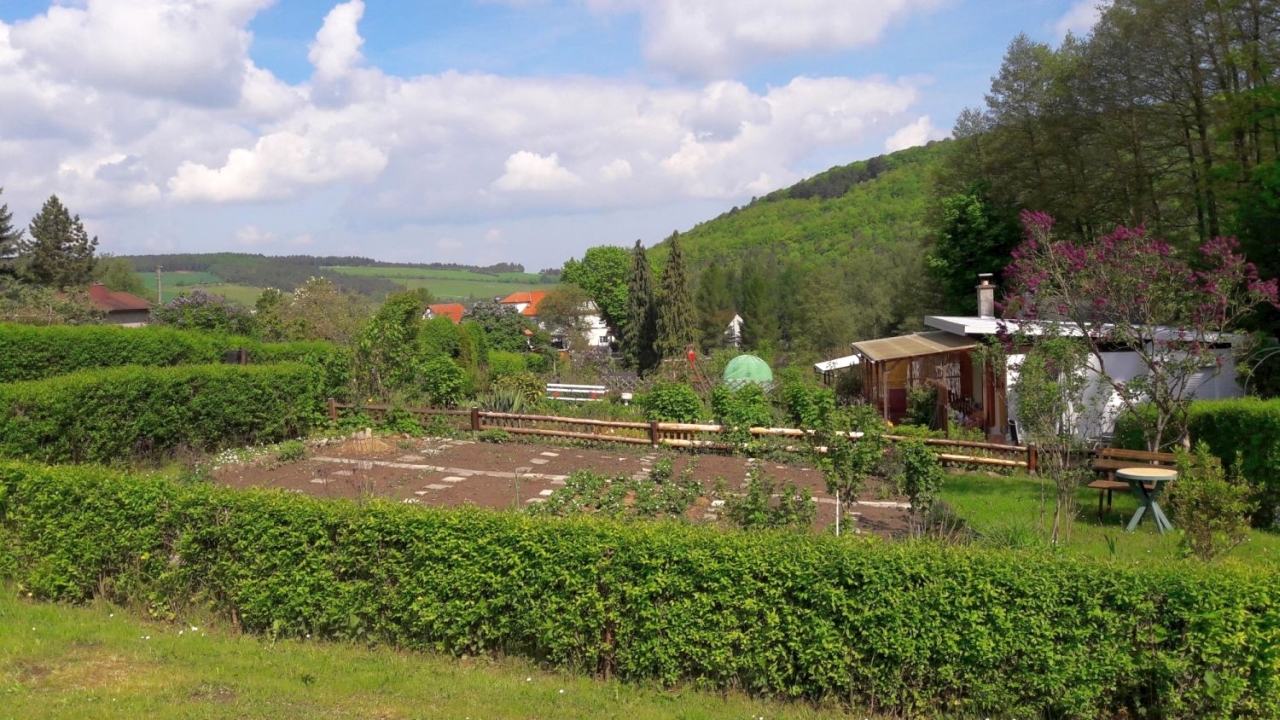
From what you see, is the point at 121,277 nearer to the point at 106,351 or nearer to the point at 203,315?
the point at 203,315

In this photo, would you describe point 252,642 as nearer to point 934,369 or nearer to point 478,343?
point 934,369

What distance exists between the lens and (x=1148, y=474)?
29.6 feet

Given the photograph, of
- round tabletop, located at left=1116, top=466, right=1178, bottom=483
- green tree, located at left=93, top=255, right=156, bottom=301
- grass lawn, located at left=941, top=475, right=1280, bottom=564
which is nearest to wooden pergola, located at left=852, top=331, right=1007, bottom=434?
grass lawn, located at left=941, top=475, right=1280, bottom=564

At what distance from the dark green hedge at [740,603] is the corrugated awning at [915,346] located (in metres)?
13.3

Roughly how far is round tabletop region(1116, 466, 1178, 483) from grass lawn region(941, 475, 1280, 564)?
50 centimetres

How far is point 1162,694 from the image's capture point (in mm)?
4660

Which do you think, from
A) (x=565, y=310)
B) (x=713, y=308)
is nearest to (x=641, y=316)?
(x=565, y=310)

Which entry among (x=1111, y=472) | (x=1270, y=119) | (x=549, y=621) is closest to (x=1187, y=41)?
(x=1270, y=119)

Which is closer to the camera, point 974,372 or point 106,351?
point 106,351

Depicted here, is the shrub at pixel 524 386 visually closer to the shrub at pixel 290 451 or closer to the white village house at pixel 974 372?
the shrub at pixel 290 451

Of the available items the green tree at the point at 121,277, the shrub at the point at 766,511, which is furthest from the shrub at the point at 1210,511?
the green tree at the point at 121,277

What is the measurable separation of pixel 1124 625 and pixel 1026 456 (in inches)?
370

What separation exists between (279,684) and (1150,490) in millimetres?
8394

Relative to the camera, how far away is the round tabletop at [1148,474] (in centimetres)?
891
